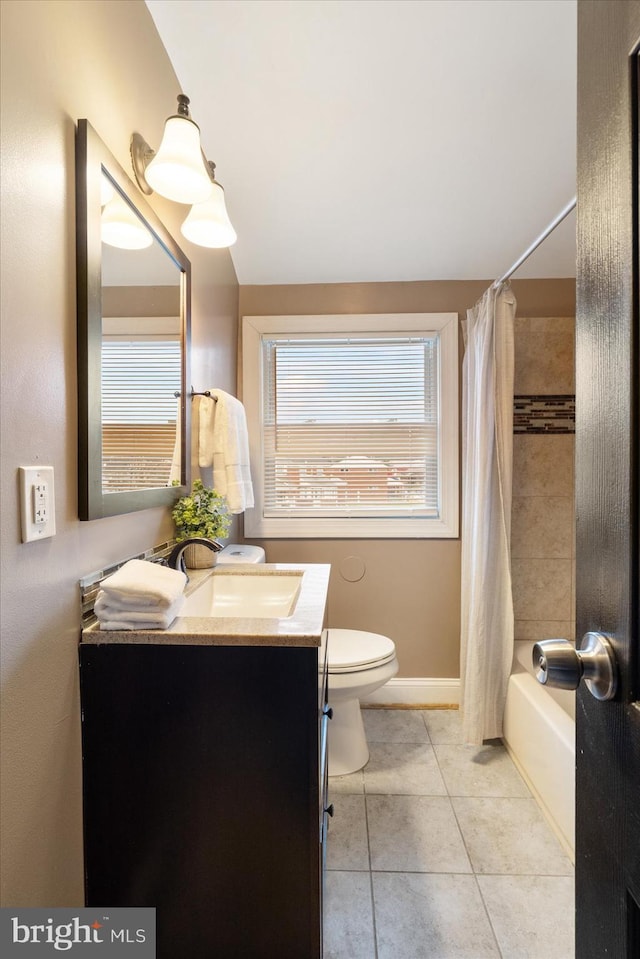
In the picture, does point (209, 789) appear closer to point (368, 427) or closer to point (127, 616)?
point (127, 616)

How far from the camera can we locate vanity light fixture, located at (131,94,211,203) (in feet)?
3.58

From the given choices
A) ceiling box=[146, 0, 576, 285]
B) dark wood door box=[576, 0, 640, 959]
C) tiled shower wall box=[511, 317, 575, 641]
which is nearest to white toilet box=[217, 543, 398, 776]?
tiled shower wall box=[511, 317, 575, 641]

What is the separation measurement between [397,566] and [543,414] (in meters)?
1.10

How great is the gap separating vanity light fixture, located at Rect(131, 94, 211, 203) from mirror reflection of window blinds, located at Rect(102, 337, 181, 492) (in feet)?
1.27

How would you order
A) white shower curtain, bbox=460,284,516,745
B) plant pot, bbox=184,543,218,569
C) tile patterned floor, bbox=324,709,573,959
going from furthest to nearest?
white shower curtain, bbox=460,284,516,745 < plant pot, bbox=184,543,218,569 < tile patterned floor, bbox=324,709,573,959

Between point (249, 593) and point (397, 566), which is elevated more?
point (249, 593)

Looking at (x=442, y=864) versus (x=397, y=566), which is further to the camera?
(x=397, y=566)

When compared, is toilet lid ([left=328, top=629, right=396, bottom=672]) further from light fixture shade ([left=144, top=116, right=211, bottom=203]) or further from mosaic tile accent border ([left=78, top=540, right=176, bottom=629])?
light fixture shade ([left=144, top=116, right=211, bottom=203])

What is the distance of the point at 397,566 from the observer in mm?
2367

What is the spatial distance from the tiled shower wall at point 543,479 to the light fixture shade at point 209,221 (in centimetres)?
165

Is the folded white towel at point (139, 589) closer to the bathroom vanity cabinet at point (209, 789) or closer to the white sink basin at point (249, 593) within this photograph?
the bathroom vanity cabinet at point (209, 789)

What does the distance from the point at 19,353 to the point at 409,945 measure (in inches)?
66.6

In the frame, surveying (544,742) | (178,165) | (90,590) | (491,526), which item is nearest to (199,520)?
(90,590)

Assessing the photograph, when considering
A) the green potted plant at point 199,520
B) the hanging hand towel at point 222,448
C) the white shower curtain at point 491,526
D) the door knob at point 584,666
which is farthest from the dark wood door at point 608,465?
the white shower curtain at point 491,526
